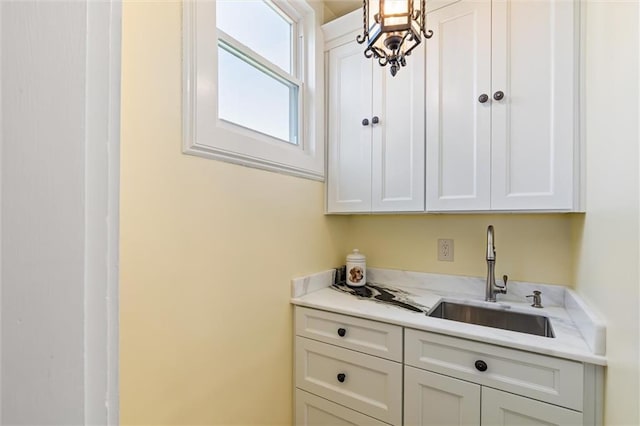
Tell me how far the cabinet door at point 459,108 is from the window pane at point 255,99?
2.54 ft

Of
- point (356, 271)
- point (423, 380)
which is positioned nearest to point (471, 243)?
point (356, 271)

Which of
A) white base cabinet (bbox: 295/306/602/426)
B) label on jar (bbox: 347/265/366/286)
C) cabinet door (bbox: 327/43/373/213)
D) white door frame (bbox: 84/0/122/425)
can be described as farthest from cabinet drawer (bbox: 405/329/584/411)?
white door frame (bbox: 84/0/122/425)

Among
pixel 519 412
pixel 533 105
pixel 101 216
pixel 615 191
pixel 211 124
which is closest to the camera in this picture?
pixel 101 216

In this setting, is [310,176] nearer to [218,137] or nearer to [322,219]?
[322,219]

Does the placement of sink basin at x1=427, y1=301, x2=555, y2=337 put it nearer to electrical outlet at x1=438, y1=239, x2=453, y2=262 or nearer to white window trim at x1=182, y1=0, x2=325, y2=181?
electrical outlet at x1=438, y1=239, x2=453, y2=262

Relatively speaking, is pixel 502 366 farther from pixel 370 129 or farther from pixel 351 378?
pixel 370 129

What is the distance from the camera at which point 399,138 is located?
63.2 inches

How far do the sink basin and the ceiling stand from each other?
1.86 metres

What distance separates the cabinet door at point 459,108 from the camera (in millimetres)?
1374

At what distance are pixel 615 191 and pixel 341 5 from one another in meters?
1.77

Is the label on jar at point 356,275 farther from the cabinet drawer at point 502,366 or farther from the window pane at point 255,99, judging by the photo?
the window pane at point 255,99

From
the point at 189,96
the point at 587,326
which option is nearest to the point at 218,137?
the point at 189,96

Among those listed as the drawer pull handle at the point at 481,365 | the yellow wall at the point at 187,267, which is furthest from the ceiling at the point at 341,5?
the drawer pull handle at the point at 481,365

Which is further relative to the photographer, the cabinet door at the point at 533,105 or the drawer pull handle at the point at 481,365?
the cabinet door at the point at 533,105
